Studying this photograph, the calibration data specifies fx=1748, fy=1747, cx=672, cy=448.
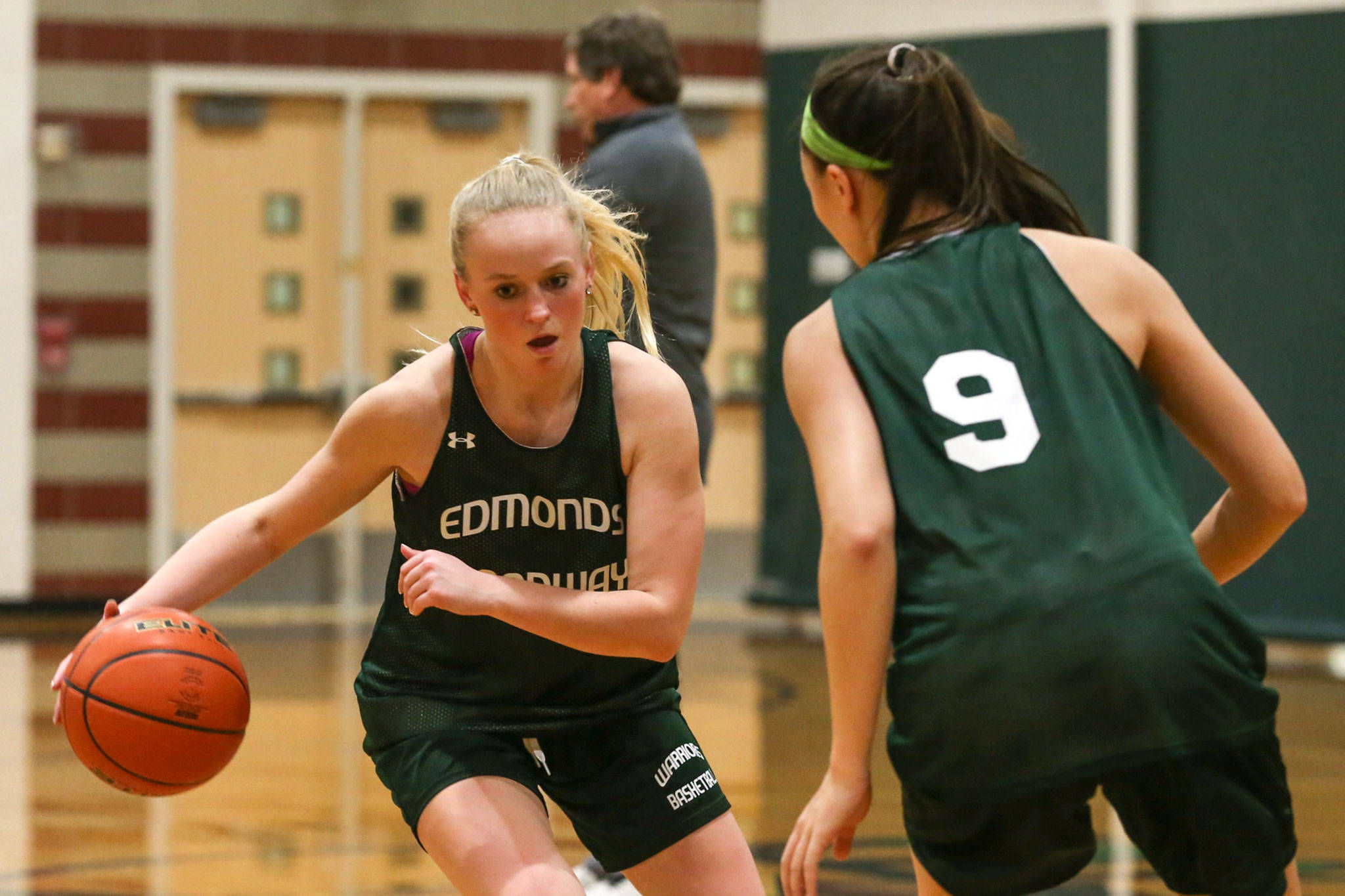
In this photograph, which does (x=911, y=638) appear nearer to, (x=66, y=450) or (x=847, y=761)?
(x=847, y=761)

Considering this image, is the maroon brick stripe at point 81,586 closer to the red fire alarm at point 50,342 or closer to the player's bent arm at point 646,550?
the red fire alarm at point 50,342

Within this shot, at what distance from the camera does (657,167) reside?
3.64 m

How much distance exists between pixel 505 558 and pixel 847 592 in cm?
64

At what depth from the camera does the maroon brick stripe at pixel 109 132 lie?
8961 mm

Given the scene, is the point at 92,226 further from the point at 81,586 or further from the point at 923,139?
the point at 923,139

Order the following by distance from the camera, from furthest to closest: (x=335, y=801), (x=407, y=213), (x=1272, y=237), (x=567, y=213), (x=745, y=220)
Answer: (x=745, y=220) → (x=407, y=213) → (x=1272, y=237) → (x=335, y=801) → (x=567, y=213)

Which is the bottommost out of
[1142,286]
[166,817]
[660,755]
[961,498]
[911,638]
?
[166,817]

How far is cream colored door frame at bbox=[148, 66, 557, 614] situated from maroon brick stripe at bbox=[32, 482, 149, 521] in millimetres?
76

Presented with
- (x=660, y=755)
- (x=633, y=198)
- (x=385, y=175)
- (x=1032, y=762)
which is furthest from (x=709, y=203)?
(x=385, y=175)

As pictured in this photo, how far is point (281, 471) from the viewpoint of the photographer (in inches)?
366

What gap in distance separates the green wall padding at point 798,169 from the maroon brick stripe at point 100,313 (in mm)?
3283

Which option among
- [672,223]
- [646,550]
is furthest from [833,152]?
[672,223]

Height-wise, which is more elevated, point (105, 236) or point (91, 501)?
point (105, 236)

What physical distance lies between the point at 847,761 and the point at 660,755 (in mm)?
588
